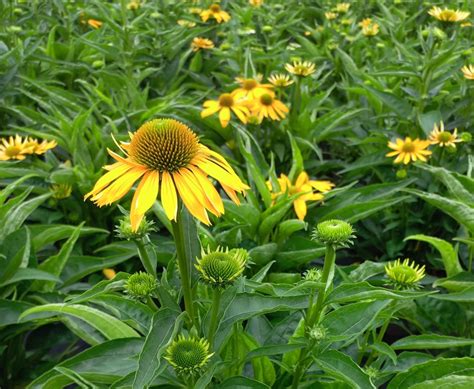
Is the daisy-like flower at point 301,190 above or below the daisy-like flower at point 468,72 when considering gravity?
below

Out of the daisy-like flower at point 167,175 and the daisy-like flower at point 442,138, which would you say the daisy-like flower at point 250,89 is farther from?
the daisy-like flower at point 167,175

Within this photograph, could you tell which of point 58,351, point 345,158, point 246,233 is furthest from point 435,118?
point 58,351

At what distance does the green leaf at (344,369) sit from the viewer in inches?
41.7

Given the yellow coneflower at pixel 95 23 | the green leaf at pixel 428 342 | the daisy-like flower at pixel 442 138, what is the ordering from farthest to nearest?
the yellow coneflower at pixel 95 23, the daisy-like flower at pixel 442 138, the green leaf at pixel 428 342

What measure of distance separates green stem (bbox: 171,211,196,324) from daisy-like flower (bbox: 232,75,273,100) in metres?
1.44

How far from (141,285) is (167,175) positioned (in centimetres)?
25

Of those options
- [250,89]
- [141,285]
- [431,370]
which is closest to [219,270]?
[141,285]

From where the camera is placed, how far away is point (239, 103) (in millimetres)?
2383

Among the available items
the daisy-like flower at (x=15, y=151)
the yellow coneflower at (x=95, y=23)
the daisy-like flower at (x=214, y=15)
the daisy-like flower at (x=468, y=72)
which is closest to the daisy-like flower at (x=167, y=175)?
the daisy-like flower at (x=15, y=151)

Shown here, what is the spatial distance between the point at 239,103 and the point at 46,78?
47.8 inches

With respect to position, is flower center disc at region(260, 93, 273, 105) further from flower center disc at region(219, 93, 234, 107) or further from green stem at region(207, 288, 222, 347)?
green stem at region(207, 288, 222, 347)

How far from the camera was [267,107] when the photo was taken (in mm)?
2377

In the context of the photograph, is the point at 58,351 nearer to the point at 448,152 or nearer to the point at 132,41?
the point at 132,41

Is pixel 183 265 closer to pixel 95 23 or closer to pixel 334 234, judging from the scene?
pixel 334 234
